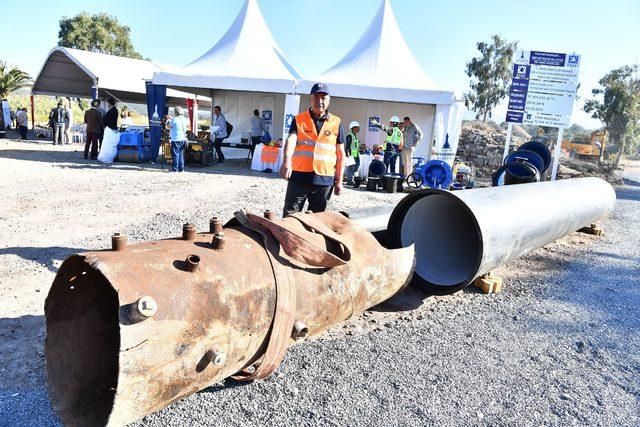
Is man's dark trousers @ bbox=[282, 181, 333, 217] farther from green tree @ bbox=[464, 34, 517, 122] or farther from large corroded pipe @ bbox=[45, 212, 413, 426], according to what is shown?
green tree @ bbox=[464, 34, 517, 122]

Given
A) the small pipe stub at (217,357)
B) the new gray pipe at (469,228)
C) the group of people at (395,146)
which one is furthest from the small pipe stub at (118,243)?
the group of people at (395,146)

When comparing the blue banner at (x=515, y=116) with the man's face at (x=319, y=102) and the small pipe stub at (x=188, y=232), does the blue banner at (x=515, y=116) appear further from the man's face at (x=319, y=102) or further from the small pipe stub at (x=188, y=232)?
the small pipe stub at (x=188, y=232)

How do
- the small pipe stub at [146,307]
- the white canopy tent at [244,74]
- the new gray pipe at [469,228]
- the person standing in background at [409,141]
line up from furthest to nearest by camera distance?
the white canopy tent at [244,74]
the person standing in background at [409,141]
the new gray pipe at [469,228]
the small pipe stub at [146,307]

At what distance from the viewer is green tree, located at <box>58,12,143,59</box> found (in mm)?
44250

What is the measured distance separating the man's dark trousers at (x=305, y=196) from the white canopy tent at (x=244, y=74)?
8838mm

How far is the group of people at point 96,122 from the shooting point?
12.7 meters

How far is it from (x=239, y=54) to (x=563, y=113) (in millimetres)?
10316

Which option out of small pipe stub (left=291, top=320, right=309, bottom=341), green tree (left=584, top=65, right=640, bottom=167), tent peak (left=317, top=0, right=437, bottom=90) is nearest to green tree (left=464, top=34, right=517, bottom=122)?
green tree (left=584, top=65, right=640, bottom=167)

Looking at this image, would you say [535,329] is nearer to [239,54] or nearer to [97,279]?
[97,279]

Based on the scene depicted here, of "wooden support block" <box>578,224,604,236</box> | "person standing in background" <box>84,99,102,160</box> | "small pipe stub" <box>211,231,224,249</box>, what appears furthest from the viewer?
"person standing in background" <box>84,99,102,160</box>

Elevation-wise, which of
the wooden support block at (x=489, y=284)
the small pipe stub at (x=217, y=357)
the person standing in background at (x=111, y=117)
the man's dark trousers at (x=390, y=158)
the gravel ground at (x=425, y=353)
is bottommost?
the gravel ground at (x=425, y=353)

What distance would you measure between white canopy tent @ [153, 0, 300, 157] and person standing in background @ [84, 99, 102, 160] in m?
1.94

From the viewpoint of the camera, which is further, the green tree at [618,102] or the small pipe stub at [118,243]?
the green tree at [618,102]

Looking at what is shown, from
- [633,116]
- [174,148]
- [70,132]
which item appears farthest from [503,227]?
[633,116]
